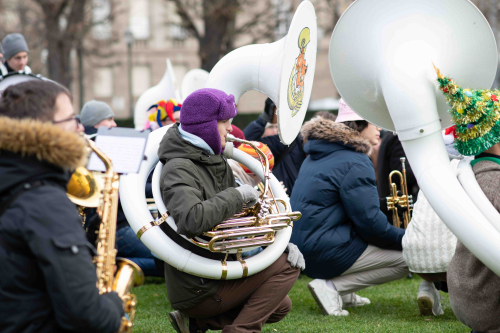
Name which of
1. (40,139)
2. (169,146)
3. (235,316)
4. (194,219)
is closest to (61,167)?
(40,139)

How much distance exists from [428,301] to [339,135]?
4.42ft

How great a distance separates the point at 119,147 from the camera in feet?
6.73

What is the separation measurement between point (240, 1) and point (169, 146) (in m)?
13.2

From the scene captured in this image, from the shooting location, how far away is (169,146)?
2.99 metres

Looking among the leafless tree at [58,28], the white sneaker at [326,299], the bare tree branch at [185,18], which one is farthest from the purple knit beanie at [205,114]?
the leafless tree at [58,28]

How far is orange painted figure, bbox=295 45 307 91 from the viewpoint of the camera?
3.48 meters

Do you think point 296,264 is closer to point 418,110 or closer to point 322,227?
point 322,227

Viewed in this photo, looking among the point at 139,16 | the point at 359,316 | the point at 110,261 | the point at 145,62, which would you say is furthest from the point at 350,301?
the point at 145,62

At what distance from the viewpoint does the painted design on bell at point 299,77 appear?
339 cm

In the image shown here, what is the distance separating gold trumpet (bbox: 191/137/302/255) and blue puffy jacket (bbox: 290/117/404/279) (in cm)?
106

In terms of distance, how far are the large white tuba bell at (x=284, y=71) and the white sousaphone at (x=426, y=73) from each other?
44 centimetres

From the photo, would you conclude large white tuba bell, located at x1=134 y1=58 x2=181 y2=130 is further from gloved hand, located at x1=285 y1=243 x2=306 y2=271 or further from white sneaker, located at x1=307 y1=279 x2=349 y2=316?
gloved hand, located at x1=285 y1=243 x2=306 y2=271

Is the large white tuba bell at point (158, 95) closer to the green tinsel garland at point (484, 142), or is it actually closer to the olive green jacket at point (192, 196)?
the olive green jacket at point (192, 196)

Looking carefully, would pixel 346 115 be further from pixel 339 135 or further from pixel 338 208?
pixel 338 208
